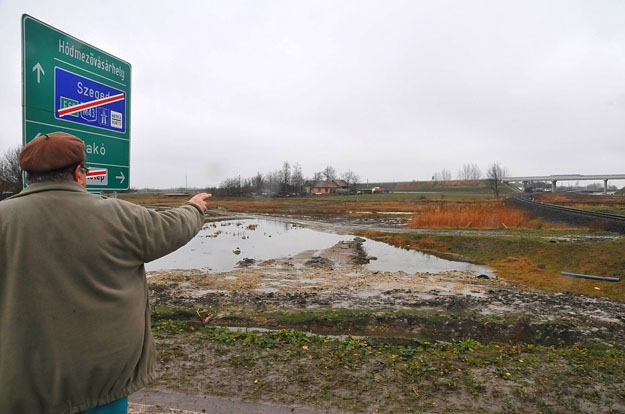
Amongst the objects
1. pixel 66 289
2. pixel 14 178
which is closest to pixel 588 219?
pixel 66 289

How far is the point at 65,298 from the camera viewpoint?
1678 mm

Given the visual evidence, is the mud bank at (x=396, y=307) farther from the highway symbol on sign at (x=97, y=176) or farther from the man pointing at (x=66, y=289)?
the man pointing at (x=66, y=289)

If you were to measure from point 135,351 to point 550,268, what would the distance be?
15883 mm

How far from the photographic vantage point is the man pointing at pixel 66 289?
5.34 feet

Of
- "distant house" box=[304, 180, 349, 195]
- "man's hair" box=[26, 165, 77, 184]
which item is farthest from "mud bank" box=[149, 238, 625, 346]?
"distant house" box=[304, 180, 349, 195]

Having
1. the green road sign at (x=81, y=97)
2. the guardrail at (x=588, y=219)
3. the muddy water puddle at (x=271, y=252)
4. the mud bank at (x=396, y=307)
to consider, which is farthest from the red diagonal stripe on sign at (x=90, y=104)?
the guardrail at (x=588, y=219)

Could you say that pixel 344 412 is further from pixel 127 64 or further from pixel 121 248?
pixel 127 64

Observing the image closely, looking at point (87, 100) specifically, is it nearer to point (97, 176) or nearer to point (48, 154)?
point (97, 176)

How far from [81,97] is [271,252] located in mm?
15729

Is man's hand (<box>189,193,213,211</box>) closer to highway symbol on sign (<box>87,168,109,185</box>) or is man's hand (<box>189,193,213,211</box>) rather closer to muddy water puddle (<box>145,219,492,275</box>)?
highway symbol on sign (<box>87,168,109,185</box>)

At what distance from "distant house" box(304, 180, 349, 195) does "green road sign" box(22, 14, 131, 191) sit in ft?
366

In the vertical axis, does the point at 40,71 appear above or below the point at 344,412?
above

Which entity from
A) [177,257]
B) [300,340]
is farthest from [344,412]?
[177,257]

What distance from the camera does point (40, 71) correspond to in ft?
9.61
